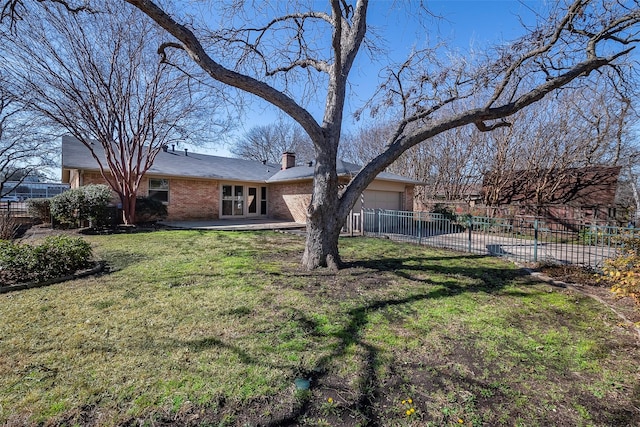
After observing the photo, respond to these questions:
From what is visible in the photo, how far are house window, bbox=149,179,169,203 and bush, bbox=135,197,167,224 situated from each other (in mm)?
1168

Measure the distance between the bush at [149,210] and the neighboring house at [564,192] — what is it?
1562cm

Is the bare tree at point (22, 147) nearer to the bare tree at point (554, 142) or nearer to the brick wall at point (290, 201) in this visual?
the brick wall at point (290, 201)

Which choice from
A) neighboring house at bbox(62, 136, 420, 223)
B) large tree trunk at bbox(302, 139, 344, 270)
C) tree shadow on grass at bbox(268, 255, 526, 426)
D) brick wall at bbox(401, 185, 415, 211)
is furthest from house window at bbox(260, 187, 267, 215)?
large tree trunk at bbox(302, 139, 344, 270)

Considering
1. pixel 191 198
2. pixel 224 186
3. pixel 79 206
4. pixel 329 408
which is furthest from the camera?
pixel 224 186

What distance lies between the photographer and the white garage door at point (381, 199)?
15.6 metres

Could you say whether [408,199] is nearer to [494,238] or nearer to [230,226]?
[494,238]

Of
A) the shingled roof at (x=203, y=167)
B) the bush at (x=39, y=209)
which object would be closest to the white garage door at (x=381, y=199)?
the shingled roof at (x=203, y=167)

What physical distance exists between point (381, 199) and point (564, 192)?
8780mm

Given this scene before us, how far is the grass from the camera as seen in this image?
2172 millimetres

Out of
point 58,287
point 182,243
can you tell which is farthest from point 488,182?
point 58,287

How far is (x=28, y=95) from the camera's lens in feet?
35.5

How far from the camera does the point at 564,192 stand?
49.0 feet

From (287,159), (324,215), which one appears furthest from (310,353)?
(287,159)

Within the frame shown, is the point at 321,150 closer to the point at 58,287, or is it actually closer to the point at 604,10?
the point at 58,287
